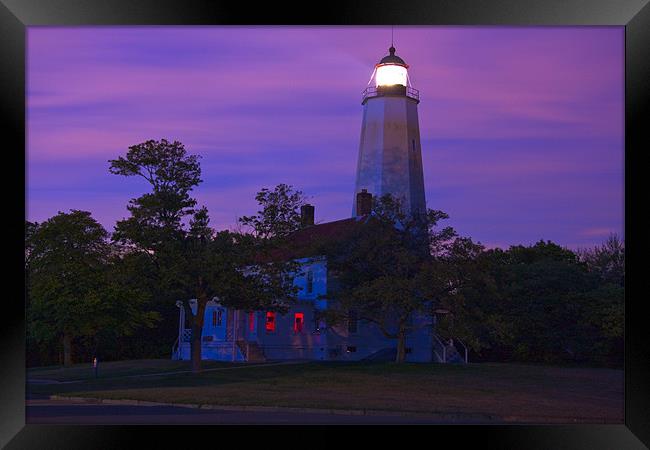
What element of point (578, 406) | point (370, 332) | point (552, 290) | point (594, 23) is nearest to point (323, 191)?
point (370, 332)

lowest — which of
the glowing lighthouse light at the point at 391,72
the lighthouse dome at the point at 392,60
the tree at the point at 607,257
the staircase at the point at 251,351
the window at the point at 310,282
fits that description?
the staircase at the point at 251,351

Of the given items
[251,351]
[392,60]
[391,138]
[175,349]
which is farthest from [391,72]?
[175,349]

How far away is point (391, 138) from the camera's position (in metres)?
33.4

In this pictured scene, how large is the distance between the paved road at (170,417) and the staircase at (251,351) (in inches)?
554

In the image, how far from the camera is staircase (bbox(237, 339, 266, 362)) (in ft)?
91.4

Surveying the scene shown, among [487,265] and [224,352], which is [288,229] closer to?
[487,265]

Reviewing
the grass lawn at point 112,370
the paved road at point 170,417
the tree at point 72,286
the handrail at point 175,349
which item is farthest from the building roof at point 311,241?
the paved road at point 170,417

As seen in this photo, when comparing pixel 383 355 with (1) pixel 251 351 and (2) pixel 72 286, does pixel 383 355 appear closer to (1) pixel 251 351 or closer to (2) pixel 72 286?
(1) pixel 251 351

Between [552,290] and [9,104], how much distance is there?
2647 centimetres

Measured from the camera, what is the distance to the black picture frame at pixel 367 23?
702 centimetres

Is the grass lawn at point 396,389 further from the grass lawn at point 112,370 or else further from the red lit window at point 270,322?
the red lit window at point 270,322

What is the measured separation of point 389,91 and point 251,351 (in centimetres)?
1270

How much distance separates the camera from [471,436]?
24.3ft

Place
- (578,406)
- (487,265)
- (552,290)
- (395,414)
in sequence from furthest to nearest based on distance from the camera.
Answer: (552,290), (487,265), (578,406), (395,414)
